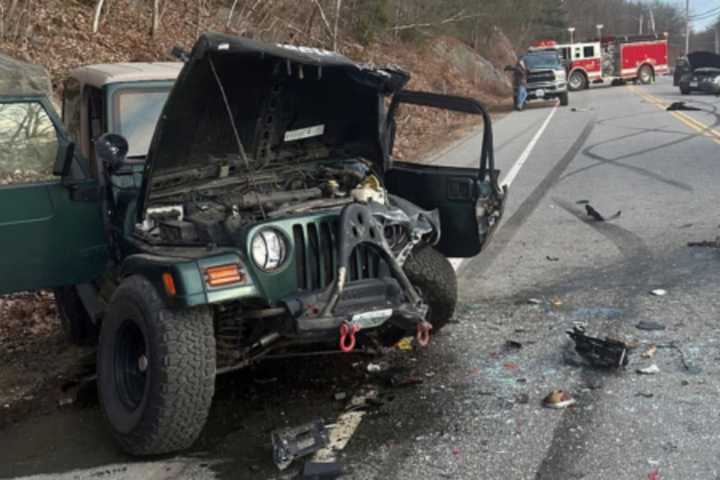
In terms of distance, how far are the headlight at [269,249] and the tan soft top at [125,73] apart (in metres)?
2.30

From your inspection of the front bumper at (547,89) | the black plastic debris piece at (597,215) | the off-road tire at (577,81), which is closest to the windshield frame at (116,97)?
the black plastic debris piece at (597,215)

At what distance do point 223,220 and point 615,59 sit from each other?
4494 centimetres

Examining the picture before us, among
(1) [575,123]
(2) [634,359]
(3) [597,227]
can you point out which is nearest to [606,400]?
(2) [634,359]

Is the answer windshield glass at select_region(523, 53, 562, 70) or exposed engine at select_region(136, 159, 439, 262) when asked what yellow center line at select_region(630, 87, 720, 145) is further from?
exposed engine at select_region(136, 159, 439, 262)

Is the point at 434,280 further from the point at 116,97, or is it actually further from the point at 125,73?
the point at 125,73

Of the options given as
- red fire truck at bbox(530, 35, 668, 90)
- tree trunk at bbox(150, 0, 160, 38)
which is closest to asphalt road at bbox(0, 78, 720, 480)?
tree trunk at bbox(150, 0, 160, 38)

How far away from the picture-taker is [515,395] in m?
4.68

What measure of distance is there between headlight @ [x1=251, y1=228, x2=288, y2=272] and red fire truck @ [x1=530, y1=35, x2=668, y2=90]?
41.9m

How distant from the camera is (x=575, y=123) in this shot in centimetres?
2312

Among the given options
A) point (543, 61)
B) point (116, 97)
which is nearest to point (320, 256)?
point (116, 97)

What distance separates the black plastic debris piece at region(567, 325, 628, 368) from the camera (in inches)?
195

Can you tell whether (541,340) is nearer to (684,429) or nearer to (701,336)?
(701,336)

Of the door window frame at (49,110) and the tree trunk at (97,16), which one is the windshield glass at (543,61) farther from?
the door window frame at (49,110)

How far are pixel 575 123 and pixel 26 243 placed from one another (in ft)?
66.0
